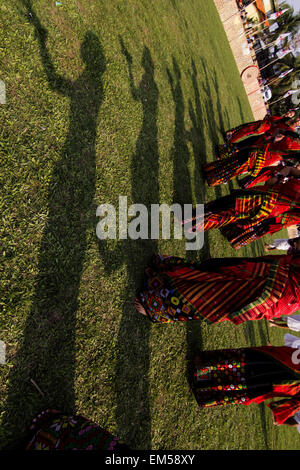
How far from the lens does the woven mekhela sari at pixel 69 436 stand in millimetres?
1469

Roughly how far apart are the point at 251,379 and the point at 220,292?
3.38 feet

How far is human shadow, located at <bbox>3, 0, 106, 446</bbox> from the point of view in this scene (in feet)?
5.80

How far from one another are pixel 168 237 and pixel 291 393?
2041 mm

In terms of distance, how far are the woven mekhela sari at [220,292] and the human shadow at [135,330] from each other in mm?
204

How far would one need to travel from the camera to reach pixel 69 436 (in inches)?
60.7

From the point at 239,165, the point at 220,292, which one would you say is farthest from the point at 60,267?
the point at 239,165

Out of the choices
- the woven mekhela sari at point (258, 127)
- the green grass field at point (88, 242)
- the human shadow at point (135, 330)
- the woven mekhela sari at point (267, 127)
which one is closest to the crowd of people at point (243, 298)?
the human shadow at point (135, 330)

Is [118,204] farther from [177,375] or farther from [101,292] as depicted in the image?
[177,375]

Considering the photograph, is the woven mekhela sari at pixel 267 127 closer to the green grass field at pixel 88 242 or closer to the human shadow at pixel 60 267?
the green grass field at pixel 88 242

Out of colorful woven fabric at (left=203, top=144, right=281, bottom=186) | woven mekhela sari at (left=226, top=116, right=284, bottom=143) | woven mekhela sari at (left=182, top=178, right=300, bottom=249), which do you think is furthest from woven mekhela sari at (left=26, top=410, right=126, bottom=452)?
woven mekhela sari at (left=226, top=116, right=284, bottom=143)

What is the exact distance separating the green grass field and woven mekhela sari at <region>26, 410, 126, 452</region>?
16 cm

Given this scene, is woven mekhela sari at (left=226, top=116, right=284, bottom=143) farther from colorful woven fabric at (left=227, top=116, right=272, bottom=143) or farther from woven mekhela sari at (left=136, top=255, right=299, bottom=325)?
woven mekhela sari at (left=136, top=255, right=299, bottom=325)

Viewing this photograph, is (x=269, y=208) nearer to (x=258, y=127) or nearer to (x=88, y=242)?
(x=88, y=242)

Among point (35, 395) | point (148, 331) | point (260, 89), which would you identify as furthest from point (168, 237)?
point (260, 89)
